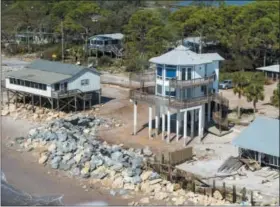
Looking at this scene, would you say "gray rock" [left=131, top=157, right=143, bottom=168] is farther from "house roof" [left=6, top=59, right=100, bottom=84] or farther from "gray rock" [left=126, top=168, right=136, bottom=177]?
"house roof" [left=6, top=59, right=100, bottom=84]

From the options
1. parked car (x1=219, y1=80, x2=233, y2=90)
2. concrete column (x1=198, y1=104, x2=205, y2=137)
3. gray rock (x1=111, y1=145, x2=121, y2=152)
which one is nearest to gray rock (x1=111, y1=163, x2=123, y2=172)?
gray rock (x1=111, y1=145, x2=121, y2=152)

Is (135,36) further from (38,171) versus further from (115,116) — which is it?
(38,171)

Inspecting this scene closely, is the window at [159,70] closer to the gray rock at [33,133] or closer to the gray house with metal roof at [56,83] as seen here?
the gray rock at [33,133]

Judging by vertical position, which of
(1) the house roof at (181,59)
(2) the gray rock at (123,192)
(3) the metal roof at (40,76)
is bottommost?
(2) the gray rock at (123,192)

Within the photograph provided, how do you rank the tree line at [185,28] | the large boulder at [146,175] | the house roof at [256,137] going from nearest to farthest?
the house roof at [256,137] → the large boulder at [146,175] → the tree line at [185,28]

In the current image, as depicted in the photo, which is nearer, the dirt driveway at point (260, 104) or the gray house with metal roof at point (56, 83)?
the dirt driveway at point (260, 104)

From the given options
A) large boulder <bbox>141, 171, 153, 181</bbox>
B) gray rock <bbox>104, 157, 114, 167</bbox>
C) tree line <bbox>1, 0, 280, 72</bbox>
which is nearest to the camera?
large boulder <bbox>141, 171, 153, 181</bbox>

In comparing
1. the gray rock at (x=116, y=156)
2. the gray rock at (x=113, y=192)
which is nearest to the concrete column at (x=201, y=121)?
the gray rock at (x=116, y=156)
